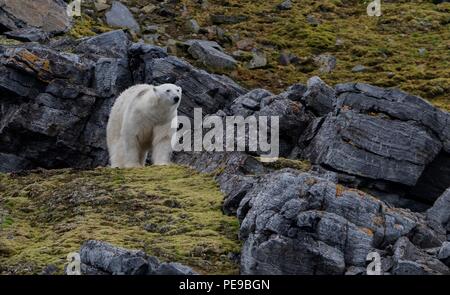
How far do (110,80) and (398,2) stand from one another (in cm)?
3255

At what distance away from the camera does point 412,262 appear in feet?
58.9

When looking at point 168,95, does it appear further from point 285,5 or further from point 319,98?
point 285,5

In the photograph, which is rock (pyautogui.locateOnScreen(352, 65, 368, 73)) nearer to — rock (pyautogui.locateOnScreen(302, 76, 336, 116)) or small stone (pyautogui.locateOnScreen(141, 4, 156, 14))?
small stone (pyautogui.locateOnScreen(141, 4, 156, 14))

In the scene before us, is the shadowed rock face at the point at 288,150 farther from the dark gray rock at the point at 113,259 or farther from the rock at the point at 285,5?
the rock at the point at 285,5

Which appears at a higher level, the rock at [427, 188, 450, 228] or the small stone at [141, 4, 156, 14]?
the small stone at [141, 4, 156, 14]

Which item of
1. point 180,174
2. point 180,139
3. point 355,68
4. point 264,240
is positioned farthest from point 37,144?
point 355,68

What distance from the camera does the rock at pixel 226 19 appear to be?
5625 cm

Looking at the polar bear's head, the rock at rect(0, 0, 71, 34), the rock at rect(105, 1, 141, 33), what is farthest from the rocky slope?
the rock at rect(105, 1, 141, 33)

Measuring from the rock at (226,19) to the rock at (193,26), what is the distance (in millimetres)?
1799

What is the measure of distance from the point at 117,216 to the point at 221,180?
11.7 ft

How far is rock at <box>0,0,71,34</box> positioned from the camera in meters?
43.2

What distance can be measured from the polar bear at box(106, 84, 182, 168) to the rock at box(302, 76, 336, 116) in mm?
5071

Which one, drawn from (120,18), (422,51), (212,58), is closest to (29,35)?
(212,58)

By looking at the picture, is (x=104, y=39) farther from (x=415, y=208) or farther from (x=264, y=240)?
(x=264, y=240)
